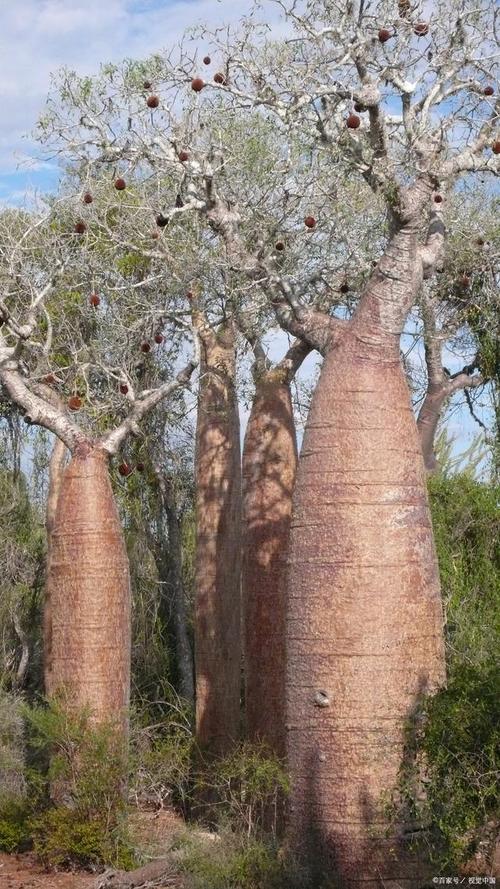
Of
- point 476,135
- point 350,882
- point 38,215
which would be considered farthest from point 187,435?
point 350,882

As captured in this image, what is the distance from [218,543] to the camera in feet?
28.6

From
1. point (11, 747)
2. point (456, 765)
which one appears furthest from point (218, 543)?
point (456, 765)

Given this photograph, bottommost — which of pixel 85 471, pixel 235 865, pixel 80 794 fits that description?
pixel 235 865

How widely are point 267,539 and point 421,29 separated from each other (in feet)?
10.5

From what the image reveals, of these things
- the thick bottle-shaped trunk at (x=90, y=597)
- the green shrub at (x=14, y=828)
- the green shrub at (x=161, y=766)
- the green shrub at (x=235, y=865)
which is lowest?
the green shrub at (x=235, y=865)

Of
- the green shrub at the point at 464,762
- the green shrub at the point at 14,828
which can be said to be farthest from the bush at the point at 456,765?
the green shrub at the point at 14,828

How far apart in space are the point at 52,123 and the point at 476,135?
2.47 metres

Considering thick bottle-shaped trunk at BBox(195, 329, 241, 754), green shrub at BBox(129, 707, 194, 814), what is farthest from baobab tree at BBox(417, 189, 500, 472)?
green shrub at BBox(129, 707, 194, 814)

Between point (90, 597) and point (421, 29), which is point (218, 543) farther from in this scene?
point (421, 29)

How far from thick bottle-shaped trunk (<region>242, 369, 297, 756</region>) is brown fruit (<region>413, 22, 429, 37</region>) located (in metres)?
2.57

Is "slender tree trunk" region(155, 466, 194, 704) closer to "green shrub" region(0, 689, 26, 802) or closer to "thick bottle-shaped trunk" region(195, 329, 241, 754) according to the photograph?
"green shrub" region(0, 689, 26, 802)

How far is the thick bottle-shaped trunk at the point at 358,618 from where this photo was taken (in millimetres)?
5195

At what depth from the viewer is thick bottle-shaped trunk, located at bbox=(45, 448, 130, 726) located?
717 centimetres

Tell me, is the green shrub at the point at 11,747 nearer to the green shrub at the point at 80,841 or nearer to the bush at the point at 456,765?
the green shrub at the point at 80,841
